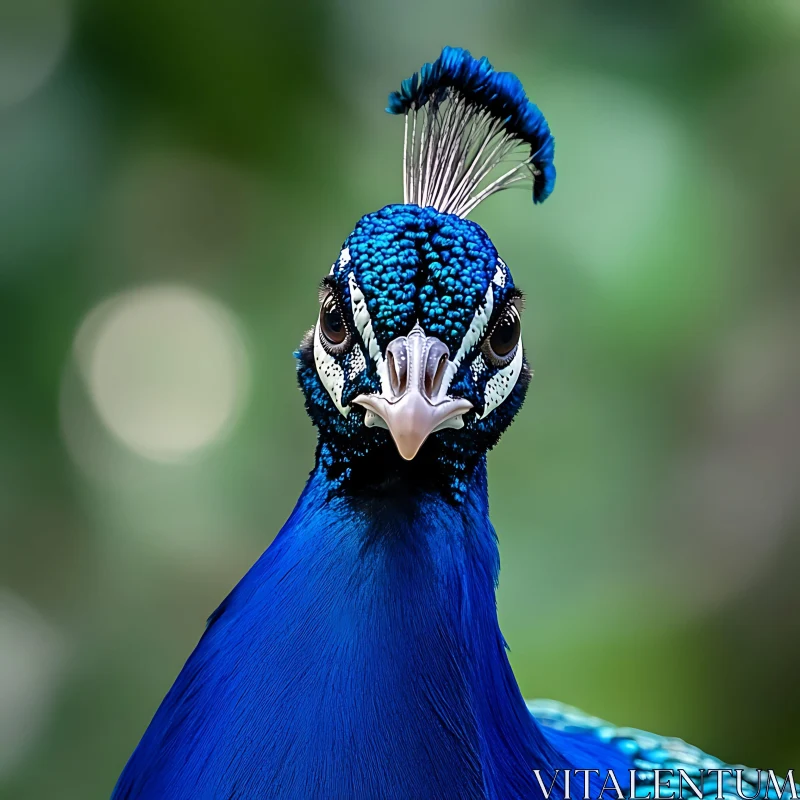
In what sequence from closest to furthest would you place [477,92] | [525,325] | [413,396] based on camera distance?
[413,396]
[477,92]
[525,325]

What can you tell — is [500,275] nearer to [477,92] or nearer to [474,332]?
[474,332]

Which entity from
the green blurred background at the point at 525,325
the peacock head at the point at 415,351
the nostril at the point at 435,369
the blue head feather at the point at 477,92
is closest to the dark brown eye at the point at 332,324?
the peacock head at the point at 415,351

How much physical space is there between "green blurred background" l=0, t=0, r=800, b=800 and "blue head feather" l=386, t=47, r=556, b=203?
5.06 feet

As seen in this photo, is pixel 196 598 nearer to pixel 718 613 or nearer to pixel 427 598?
pixel 718 613

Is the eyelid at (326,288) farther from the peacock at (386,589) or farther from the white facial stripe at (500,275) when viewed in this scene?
the white facial stripe at (500,275)

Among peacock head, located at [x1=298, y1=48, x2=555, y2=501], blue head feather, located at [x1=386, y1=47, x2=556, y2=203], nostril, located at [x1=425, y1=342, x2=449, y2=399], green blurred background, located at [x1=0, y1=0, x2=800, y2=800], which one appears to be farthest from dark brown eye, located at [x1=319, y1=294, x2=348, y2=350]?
green blurred background, located at [x1=0, y1=0, x2=800, y2=800]

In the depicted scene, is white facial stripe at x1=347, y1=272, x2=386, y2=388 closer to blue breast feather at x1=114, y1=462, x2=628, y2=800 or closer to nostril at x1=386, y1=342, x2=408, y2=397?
nostril at x1=386, y1=342, x2=408, y2=397

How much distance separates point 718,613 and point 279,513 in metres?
1.36

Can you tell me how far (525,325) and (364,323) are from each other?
6.08 ft

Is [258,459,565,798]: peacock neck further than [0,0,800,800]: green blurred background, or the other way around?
[0,0,800,800]: green blurred background

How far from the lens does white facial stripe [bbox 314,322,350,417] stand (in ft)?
3.10

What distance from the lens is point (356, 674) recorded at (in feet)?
3.12

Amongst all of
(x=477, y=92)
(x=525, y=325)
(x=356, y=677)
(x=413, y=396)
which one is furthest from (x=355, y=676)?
(x=525, y=325)

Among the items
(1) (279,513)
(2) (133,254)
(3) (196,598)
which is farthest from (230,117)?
(3) (196,598)
